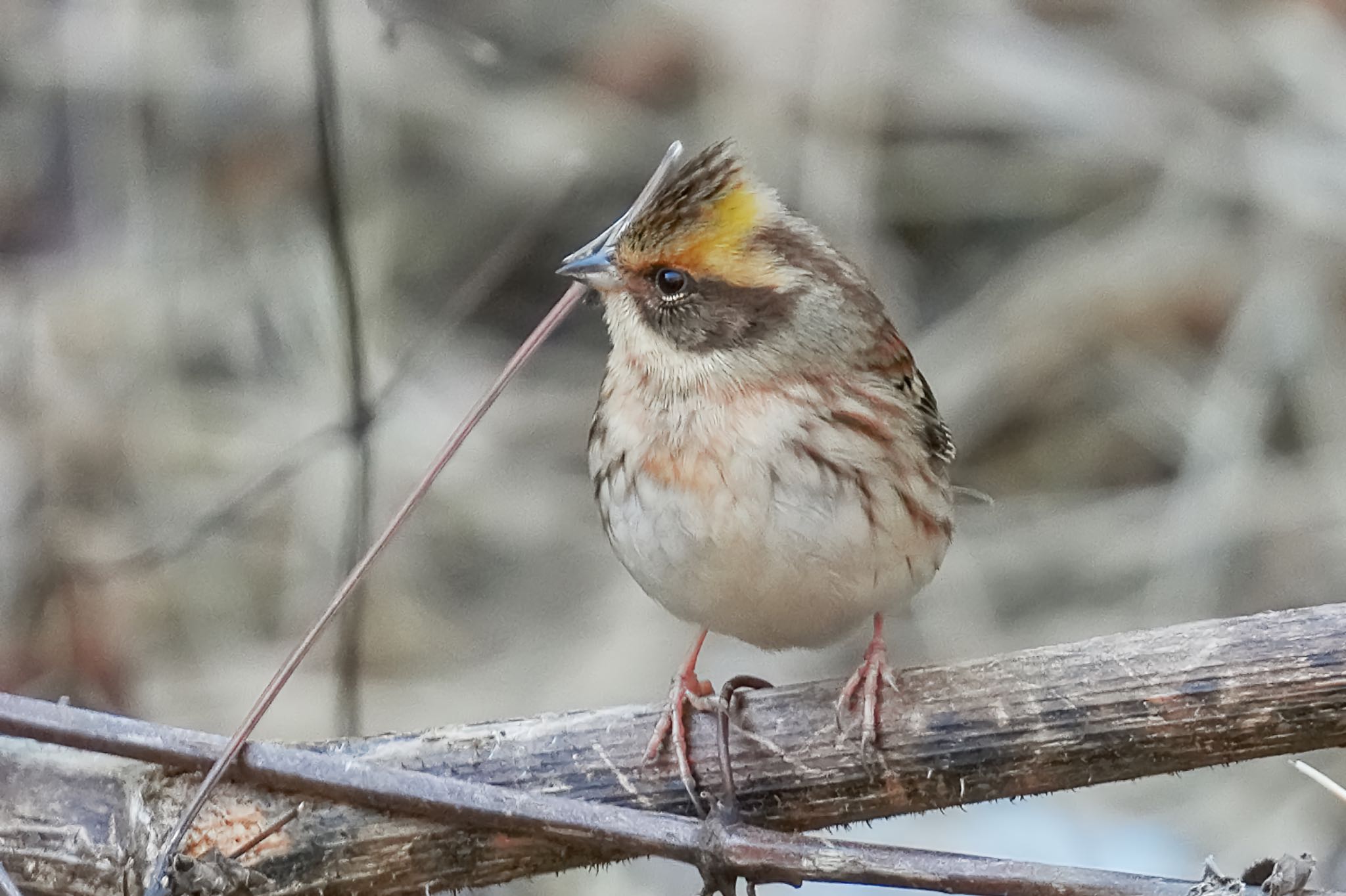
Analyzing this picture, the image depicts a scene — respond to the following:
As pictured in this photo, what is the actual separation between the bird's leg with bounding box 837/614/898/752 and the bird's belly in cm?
13

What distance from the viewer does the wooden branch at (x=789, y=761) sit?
184 cm

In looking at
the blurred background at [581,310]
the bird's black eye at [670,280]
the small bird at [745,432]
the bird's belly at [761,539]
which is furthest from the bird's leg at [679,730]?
the blurred background at [581,310]

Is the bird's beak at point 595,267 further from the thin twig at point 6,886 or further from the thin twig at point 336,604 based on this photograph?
the thin twig at point 6,886

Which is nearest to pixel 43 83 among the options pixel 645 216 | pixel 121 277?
pixel 121 277

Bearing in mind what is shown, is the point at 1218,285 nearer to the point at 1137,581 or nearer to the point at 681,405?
the point at 1137,581

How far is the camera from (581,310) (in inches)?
185

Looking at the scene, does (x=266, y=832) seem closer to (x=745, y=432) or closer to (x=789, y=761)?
(x=789, y=761)

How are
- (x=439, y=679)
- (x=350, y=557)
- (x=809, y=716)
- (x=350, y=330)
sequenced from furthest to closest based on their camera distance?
(x=439, y=679)
(x=350, y=557)
(x=350, y=330)
(x=809, y=716)

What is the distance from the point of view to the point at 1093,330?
181 inches

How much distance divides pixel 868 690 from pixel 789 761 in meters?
0.14

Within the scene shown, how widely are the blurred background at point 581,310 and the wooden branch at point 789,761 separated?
1991 mm

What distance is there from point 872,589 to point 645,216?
62 centimetres

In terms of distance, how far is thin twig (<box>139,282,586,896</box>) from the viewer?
1.57m

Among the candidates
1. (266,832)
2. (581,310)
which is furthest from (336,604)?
(581,310)
